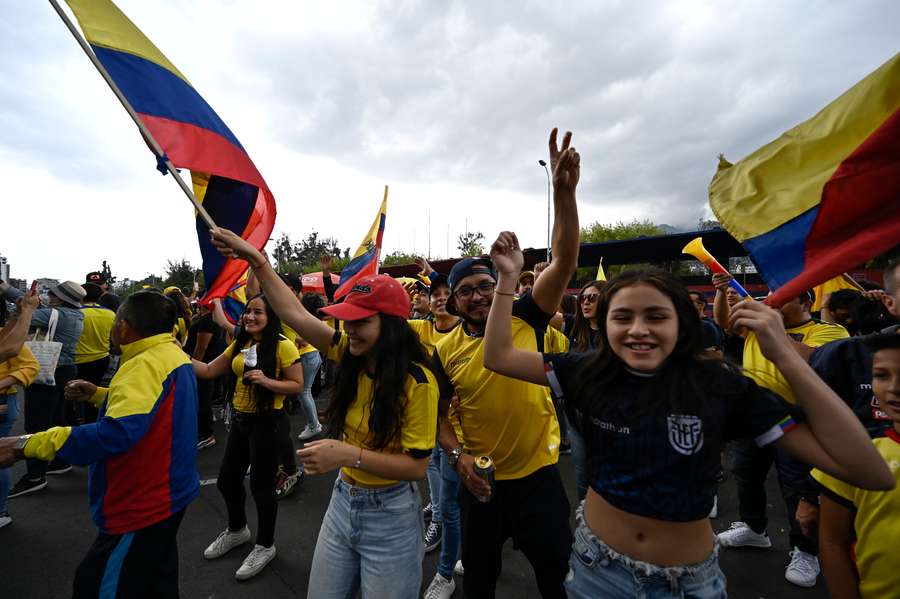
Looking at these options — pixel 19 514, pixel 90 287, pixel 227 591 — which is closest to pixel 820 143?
pixel 227 591

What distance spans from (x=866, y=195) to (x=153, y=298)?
3162 mm

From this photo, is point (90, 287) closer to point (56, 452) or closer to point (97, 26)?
point (97, 26)

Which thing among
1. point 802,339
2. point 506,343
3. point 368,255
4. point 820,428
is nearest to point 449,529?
point 506,343

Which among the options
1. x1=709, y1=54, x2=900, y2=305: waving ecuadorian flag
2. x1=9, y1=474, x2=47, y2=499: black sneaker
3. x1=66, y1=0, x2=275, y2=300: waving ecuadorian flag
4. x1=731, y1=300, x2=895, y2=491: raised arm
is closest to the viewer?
x1=731, y1=300, x2=895, y2=491: raised arm

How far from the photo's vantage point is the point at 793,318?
123 inches

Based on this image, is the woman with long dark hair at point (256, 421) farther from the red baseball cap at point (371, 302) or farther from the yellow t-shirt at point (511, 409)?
the yellow t-shirt at point (511, 409)

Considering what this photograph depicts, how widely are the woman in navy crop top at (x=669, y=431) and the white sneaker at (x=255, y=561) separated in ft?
7.91

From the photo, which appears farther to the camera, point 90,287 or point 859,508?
point 90,287

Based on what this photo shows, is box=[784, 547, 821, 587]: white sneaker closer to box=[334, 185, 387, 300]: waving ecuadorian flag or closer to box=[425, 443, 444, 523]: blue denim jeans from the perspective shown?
box=[425, 443, 444, 523]: blue denim jeans

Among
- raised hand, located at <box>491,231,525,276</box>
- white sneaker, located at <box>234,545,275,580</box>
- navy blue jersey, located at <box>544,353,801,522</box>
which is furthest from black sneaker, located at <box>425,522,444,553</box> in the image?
raised hand, located at <box>491,231,525,276</box>

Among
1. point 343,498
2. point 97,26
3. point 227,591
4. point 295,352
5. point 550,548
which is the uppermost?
point 97,26

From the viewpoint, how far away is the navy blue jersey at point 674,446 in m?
1.28

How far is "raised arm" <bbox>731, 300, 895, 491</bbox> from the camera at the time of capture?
112 centimetres

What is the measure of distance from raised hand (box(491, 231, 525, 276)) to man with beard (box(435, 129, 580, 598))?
0.19 meters
